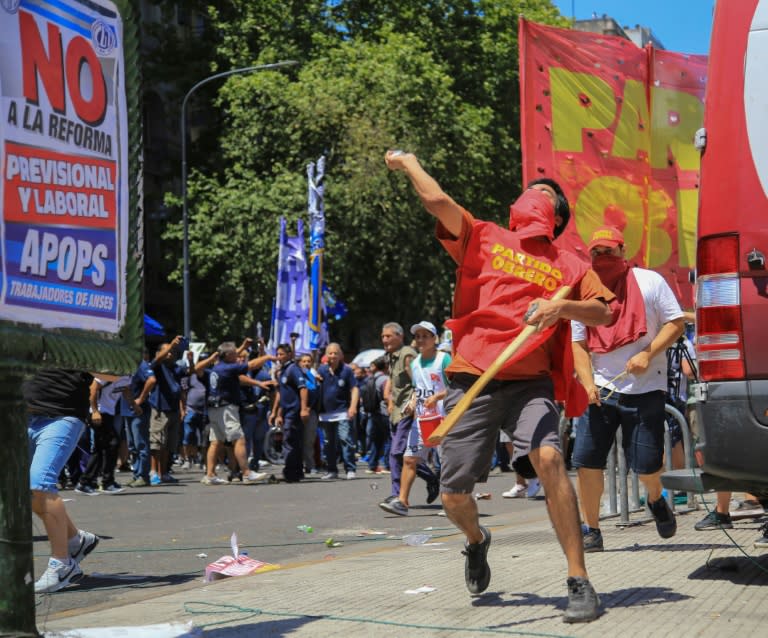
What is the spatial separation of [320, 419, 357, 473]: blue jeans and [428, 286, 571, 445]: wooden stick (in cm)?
1345

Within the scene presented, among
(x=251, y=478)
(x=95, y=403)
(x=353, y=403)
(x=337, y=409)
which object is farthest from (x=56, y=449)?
(x=337, y=409)

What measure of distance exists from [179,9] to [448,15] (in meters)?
8.90

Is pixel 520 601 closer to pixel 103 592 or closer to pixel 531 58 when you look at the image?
pixel 103 592

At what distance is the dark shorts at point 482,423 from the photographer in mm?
5852

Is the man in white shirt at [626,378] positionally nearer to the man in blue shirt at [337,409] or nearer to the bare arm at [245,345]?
the man in blue shirt at [337,409]

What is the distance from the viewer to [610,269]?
8094 mm

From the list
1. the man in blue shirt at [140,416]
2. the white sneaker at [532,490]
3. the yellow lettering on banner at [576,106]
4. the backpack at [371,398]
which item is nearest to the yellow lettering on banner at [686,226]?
the yellow lettering on banner at [576,106]

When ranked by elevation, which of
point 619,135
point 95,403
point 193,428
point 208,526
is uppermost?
point 619,135

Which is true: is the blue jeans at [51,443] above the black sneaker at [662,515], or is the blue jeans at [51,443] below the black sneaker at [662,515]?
above

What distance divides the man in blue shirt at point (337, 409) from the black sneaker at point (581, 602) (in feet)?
43.8

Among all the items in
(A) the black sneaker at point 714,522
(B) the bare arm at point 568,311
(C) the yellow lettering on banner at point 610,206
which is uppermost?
(C) the yellow lettering on banner at point 610,206

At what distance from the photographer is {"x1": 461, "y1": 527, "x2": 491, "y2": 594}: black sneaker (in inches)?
237

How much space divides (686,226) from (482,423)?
5761 millimetres

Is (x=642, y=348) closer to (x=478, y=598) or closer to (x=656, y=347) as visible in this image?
(x=656, y=347)
